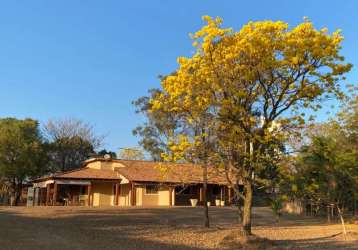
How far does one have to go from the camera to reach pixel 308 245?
1429cm

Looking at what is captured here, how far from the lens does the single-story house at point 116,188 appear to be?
35.1 meters

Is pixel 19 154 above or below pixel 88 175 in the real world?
above

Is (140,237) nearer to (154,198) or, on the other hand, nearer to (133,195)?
(133,195)

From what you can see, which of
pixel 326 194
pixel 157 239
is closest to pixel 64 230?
pixel 157 239

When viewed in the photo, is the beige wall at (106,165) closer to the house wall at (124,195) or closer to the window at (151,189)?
the house wall at (124,195)

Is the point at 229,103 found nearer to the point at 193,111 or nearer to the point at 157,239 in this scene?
the point at 193,111

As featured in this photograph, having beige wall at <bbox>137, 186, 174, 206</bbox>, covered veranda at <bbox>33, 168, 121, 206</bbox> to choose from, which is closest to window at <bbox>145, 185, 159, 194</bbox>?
beige wall at <bbox>137, 186, 174, 206</bbox>

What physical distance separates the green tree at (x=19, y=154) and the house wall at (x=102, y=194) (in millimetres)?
9379

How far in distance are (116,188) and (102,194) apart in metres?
1.97

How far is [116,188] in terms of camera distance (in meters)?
36.1

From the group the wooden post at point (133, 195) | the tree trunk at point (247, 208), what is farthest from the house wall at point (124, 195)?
the tree trunk at point (247, 208)

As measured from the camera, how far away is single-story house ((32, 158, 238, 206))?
35.1m

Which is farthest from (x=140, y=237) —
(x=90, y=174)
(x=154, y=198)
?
(x=90, y=174)

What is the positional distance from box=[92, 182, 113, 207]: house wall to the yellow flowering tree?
24.2m
